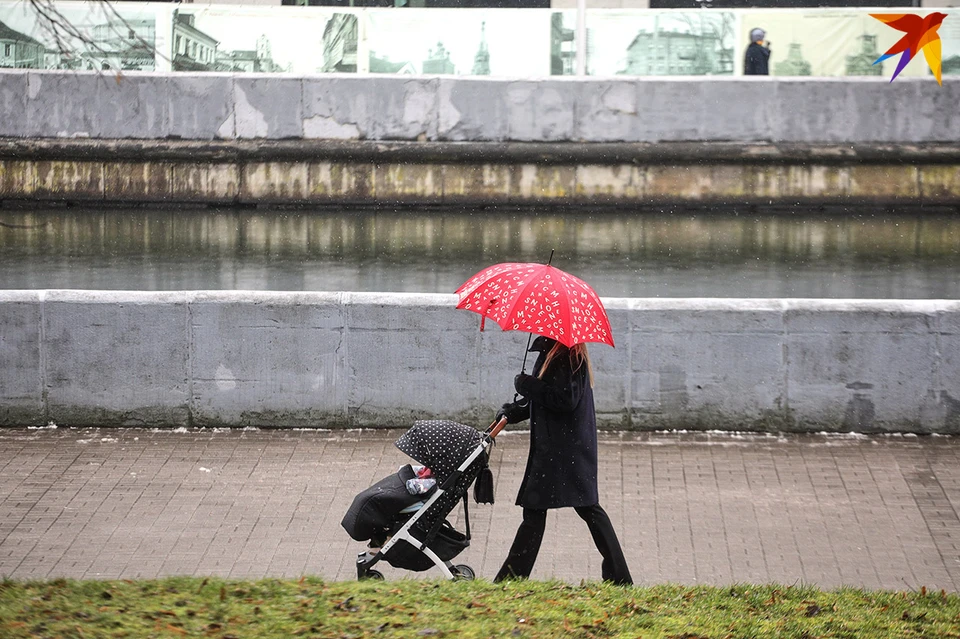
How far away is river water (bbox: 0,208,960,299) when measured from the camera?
15664 millimetres

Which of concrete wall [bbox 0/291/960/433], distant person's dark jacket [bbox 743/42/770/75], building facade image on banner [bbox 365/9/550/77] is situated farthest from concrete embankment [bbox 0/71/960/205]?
concrete wall [bbox 0/291/960/433]

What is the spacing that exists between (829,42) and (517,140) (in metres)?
5.80

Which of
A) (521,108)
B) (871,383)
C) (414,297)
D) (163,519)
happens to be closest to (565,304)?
(163,519)

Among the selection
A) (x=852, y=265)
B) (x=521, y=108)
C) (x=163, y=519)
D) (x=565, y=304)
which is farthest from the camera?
(x=521, y=108)

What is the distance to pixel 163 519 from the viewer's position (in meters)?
6.95

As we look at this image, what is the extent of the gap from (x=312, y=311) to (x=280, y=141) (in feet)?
44.8

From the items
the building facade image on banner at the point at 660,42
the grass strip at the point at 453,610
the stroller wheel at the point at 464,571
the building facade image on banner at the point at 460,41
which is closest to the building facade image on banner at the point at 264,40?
the building facade image on banner at the point at 460,41

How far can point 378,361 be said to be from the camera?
28.8 feet

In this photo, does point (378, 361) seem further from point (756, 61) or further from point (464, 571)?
point (756, 61)

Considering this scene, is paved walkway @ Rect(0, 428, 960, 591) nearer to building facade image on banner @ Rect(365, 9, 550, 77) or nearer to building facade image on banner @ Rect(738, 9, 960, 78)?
building facade image on banner @ Rect(365, 9, 550, 77)

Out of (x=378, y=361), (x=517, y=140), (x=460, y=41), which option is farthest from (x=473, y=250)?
(x=378, y=361)

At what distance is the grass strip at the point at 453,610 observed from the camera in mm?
4820

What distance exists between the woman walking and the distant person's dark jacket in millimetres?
17425

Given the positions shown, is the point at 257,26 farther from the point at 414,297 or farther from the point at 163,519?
the point at 163,519
